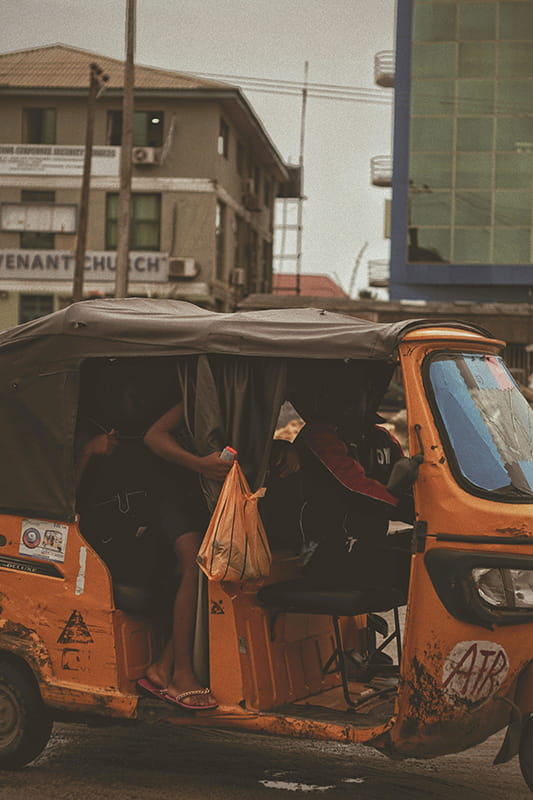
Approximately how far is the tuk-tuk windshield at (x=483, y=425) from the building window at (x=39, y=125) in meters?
42.0

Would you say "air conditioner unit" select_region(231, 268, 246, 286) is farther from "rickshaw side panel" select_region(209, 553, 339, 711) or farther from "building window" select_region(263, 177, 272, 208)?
"rickshaw side panel" select_region(209, 553, 339, 711)

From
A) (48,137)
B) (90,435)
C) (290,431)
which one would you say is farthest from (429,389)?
(48,137)

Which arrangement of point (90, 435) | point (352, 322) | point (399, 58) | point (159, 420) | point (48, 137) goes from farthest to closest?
point (399, 58), point (48, 137), point (90, 435), point (159, 420), point (352, 322)

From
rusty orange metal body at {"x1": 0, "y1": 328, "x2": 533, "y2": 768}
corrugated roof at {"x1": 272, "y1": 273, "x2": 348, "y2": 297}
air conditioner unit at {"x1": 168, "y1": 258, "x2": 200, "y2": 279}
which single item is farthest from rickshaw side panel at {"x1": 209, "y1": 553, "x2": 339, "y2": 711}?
corrugated roof at {"x1": 272, "y1": 273, "x2": 348, "y2": 297}

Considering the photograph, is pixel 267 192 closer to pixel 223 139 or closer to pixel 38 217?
pixel 223 139

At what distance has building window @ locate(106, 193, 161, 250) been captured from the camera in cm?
4400

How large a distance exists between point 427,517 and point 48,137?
42725mm

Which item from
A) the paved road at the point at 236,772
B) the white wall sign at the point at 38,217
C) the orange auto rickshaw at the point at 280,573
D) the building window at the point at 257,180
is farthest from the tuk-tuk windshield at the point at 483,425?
the building window at the point at 257,180

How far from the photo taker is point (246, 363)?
18.9ft

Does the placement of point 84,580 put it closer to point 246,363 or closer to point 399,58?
point 246,363

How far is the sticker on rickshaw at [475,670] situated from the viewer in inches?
198

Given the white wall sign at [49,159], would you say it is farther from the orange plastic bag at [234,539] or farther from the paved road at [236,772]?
the orange plastic bag at [234,539]

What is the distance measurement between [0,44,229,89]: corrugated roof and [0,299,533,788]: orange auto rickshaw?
38.7 m

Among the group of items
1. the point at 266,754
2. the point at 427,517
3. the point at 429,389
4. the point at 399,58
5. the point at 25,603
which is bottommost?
the point at 266,754
